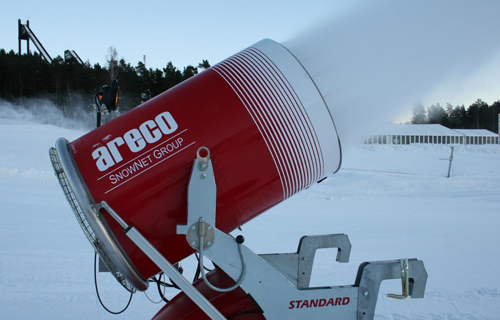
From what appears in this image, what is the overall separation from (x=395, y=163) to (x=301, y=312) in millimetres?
21497

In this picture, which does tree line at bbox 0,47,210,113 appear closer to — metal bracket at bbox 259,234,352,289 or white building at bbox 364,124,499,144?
white building at bbox 364,124,499,144

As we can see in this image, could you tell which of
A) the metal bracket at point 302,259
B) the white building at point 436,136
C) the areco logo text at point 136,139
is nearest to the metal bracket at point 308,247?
the metal bracket at point 302,259

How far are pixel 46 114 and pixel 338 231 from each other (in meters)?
39.6

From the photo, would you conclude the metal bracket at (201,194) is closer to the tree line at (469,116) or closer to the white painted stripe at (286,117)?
the white painted stripe at (286,117)

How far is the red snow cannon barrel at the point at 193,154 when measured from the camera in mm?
2090

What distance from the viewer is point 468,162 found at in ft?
76.5

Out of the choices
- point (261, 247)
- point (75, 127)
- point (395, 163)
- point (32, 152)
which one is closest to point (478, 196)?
point (261, 247)

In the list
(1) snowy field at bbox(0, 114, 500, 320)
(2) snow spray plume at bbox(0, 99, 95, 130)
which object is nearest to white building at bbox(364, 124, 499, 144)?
(1) snowy field at bbox(0, 114, 500, 320)

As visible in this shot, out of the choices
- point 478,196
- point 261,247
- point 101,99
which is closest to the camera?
point 101,99

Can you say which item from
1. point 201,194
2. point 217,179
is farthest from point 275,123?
point 201,194

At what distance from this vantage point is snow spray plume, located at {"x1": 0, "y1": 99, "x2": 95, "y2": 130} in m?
38.5

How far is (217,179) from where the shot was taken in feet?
6.89

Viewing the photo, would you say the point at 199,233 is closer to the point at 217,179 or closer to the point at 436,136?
the point at 217,179

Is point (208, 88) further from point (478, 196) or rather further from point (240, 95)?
point (478, 196)
